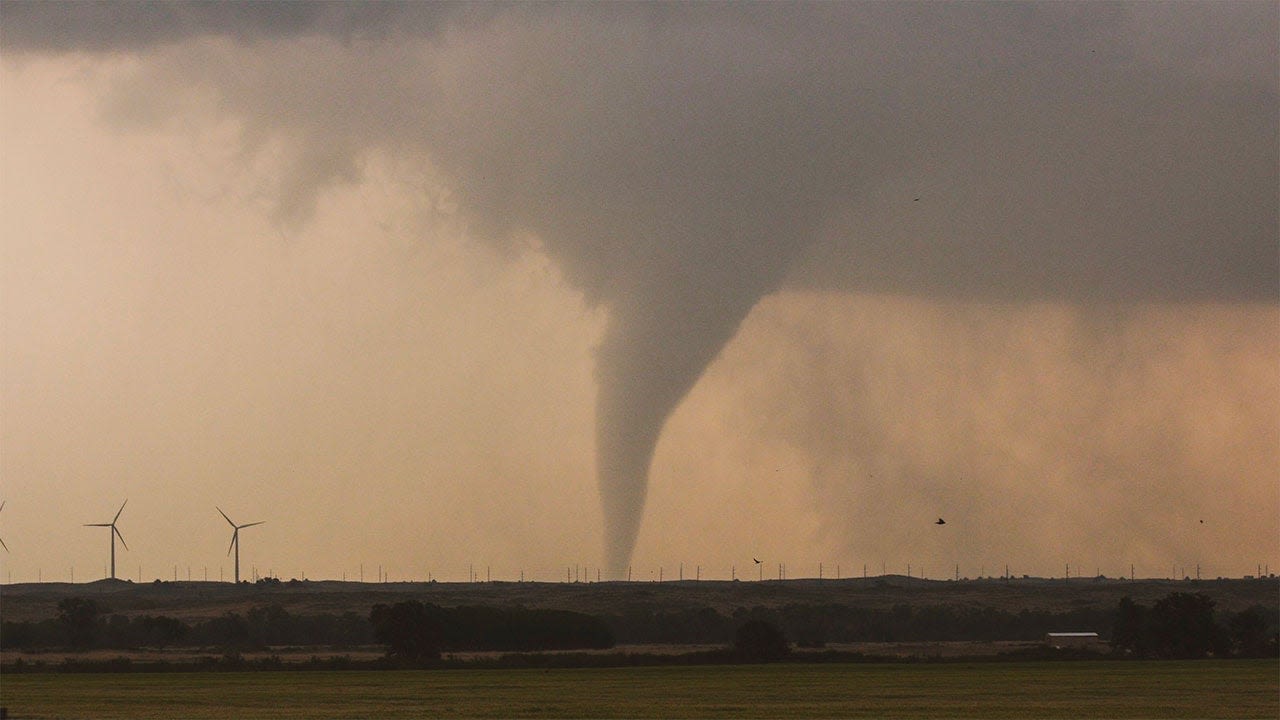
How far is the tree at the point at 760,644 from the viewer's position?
613ft

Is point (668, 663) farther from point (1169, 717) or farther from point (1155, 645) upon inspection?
point (1169, 717)

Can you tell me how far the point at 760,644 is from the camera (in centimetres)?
18938

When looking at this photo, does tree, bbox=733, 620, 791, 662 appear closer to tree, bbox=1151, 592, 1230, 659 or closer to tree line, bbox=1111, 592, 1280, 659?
tree line, bbox=1111, 592, 1280, 659

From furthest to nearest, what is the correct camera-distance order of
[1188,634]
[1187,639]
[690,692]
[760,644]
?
[1188,634], [1187,639], [760,644], [690,692]

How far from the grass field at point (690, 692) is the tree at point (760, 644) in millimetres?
13441

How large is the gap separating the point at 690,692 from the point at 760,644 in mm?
63955

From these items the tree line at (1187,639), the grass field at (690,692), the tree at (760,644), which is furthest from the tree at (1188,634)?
the tree at (760,644)

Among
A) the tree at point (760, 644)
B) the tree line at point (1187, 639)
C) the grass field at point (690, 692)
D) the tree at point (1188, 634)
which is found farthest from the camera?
the tree at point (1188, 634)

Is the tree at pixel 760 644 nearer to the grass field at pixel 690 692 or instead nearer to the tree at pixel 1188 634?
the grass field at pixel 690 692

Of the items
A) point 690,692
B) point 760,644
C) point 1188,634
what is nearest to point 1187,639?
point 1188,634

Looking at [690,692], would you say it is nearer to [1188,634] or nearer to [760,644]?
[760,644]

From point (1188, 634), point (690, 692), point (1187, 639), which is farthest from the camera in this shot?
point (1188, 634)

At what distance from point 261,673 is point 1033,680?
7080cm

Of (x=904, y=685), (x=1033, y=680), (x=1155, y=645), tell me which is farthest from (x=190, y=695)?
(x=1155, y=645)
